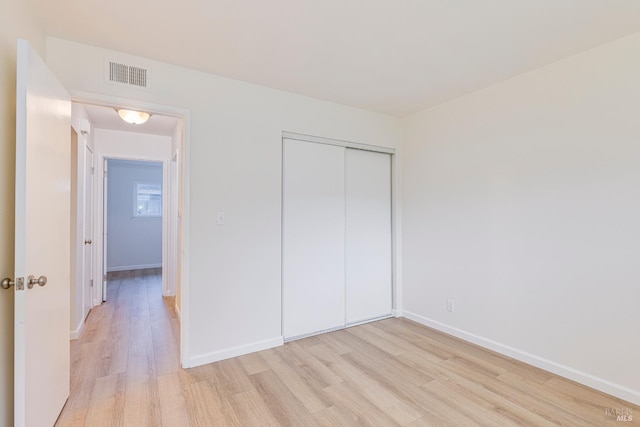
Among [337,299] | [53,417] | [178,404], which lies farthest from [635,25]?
[53,417]

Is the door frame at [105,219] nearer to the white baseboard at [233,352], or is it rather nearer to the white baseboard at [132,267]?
the white baseboard at [233,352]

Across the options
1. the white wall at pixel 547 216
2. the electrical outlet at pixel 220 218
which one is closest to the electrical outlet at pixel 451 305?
the white wall at pixel 547 216

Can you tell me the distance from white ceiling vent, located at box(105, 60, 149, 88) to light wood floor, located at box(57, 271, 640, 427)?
2.26 m

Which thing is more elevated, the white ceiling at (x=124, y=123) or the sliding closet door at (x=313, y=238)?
the white ceiling at (x=124, y=123)

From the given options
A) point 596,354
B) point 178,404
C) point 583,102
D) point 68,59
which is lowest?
point 178,404

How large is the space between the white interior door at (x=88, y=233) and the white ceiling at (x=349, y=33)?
199cm

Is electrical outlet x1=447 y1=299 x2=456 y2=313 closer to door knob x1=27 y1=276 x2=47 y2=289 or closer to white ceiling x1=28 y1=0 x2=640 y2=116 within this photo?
white ceiling x1=28 y1=0 x2=640 y2=116

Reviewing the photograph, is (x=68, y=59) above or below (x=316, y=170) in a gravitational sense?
above

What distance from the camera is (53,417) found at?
5.73 ft

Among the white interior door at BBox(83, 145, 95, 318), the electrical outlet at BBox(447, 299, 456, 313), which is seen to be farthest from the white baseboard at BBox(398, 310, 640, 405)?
the white interior door at BBox(83, 145, 95, 318)

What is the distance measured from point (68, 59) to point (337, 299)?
A: 308 centimetres

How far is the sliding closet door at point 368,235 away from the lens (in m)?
3.47

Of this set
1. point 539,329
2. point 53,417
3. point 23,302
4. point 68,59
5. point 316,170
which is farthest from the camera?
point 316,170

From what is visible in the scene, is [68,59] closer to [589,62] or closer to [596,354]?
[589,62]
